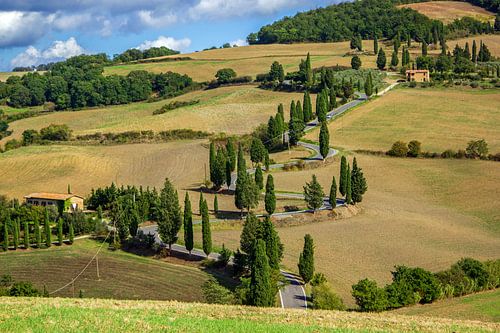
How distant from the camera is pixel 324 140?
96375 mm

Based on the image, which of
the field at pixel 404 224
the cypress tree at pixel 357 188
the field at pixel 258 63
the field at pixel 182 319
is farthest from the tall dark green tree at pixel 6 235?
the field at pixel 258 63

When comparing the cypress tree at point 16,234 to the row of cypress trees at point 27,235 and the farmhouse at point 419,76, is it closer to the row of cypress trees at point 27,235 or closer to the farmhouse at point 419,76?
the row of cypress trees at point 27,235

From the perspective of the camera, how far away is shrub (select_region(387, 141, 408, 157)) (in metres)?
102

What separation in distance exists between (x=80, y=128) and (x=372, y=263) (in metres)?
97.1

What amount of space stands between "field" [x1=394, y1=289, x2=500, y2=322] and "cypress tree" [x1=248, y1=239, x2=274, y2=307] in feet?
28.0

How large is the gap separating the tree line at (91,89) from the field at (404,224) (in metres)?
88.3

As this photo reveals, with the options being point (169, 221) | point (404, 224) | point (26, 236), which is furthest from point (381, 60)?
point (26, 236)

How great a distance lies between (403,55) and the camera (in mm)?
156875

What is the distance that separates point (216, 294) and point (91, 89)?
13450 cm

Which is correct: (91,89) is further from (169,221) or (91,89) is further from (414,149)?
(169,221)

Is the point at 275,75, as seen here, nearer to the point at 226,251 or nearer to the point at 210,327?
the point at 226,251

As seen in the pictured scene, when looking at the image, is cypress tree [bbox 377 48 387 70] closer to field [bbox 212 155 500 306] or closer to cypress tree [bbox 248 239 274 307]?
field [bbox 212 155 500 306]

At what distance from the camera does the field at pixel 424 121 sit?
4240 inches

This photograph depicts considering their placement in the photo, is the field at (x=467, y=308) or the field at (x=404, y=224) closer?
the field at (x=467, y=308)
